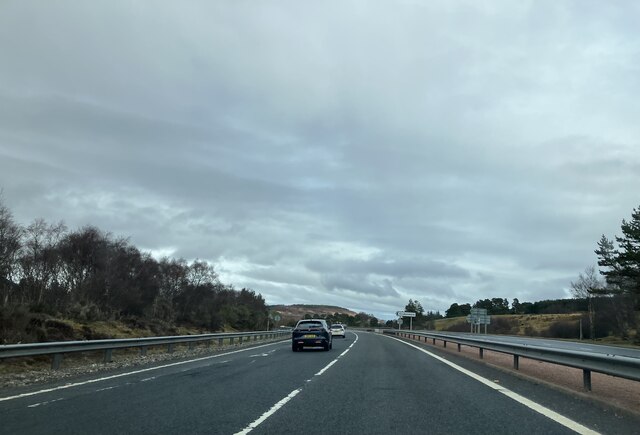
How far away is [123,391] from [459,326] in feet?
394

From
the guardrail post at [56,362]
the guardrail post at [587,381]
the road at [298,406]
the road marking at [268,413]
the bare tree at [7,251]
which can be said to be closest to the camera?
the road marking at [268,413]

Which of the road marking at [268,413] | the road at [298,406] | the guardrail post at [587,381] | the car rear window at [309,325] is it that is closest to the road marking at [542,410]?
the road at [298,406]

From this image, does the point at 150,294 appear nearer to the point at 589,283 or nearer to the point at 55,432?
the point at 55,432

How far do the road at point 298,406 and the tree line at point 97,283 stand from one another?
14.0m

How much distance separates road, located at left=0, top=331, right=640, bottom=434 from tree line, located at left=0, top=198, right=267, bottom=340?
14.0m

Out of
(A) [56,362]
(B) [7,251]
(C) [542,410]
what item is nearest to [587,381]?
(C) [542,410]

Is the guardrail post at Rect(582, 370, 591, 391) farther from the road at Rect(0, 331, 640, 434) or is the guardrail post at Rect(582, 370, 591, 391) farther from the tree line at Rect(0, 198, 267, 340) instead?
the tree line at Rect(0, 198, 267, 340)

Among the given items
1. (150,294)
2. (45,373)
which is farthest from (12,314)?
(150,294)

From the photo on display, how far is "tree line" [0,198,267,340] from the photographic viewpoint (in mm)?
31062

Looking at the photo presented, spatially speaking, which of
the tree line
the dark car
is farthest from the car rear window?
the tree line

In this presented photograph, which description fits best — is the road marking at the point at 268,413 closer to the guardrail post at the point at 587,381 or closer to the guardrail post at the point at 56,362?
the guardrail post at the point at 587,381

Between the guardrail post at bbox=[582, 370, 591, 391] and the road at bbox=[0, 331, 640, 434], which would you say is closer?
the road at bbox=[0, 331, 640, 434]

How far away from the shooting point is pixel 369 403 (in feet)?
32.7

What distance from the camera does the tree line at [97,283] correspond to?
31062 millimetres
